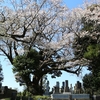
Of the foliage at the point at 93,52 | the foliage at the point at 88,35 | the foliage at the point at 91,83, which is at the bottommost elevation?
the foliage at the point at 91,83

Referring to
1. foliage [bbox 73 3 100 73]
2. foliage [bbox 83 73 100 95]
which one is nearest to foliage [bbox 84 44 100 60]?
foliage [bbox 73 3 100 73]

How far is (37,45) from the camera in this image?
22516 mm

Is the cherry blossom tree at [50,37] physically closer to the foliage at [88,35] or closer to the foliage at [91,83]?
the foliage at [88,35]

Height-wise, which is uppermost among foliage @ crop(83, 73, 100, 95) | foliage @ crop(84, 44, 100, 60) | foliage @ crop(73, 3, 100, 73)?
foliage @ crop(73, 3, 100, 73)

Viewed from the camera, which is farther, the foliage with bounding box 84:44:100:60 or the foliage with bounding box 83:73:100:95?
the foliage with bounding box 83:73:100:95

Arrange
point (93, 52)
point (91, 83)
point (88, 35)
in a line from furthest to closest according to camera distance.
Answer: point (91, 83), point (88, 35), point (93, 52)

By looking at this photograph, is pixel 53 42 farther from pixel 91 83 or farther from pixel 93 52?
pixel 91 83

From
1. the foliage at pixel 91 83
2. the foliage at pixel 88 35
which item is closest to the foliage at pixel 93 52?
the foliage at pixel 88 35

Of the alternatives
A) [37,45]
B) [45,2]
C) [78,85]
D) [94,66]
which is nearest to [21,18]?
[45,2]

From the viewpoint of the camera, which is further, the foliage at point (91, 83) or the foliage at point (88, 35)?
the foliage at point (91, 83)

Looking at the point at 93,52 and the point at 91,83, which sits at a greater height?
the point at 93,52

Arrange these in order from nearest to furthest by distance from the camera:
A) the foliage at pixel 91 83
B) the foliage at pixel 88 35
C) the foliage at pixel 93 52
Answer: the foliage at pixel 93 52
the foliage at pixel 88 35
the foliage at pixel 91 83

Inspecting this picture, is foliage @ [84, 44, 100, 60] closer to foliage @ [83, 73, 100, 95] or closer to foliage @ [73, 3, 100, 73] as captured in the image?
foliage @ [73, 3, 100, 73]

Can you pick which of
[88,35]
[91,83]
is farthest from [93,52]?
[91,83]
